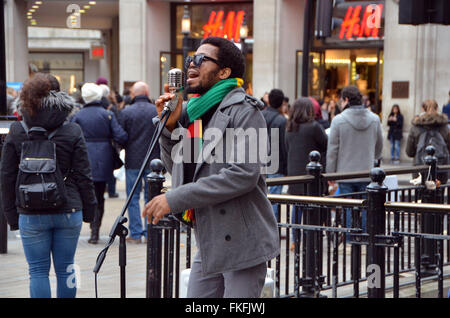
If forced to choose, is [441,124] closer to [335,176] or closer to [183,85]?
[335,176]

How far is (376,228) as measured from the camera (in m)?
5.26

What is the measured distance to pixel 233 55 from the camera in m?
4.07

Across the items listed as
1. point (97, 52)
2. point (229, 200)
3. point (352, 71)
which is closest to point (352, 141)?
point (229, 200)

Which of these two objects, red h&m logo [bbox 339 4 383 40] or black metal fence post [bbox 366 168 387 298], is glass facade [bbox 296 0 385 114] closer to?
red h&m logo [bbox 339 4 383 40]

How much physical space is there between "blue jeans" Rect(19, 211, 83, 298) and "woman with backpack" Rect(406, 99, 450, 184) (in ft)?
23.7

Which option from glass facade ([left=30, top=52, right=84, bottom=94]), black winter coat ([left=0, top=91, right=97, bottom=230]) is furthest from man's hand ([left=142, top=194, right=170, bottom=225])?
glass facade ([left=30, top=52, right=84, bottom=94])

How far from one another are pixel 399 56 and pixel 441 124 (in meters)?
11.5

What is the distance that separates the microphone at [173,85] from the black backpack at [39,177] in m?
2.20

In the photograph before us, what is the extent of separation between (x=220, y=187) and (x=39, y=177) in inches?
94.9

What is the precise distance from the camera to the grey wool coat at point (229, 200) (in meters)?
3.82

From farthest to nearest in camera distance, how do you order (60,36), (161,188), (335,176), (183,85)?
(60,36), (335,176), (161,188), (183,85)

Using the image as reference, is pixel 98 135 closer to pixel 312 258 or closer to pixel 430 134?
pixel 312 258

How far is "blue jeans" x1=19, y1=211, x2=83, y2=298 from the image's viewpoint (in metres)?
5.88
